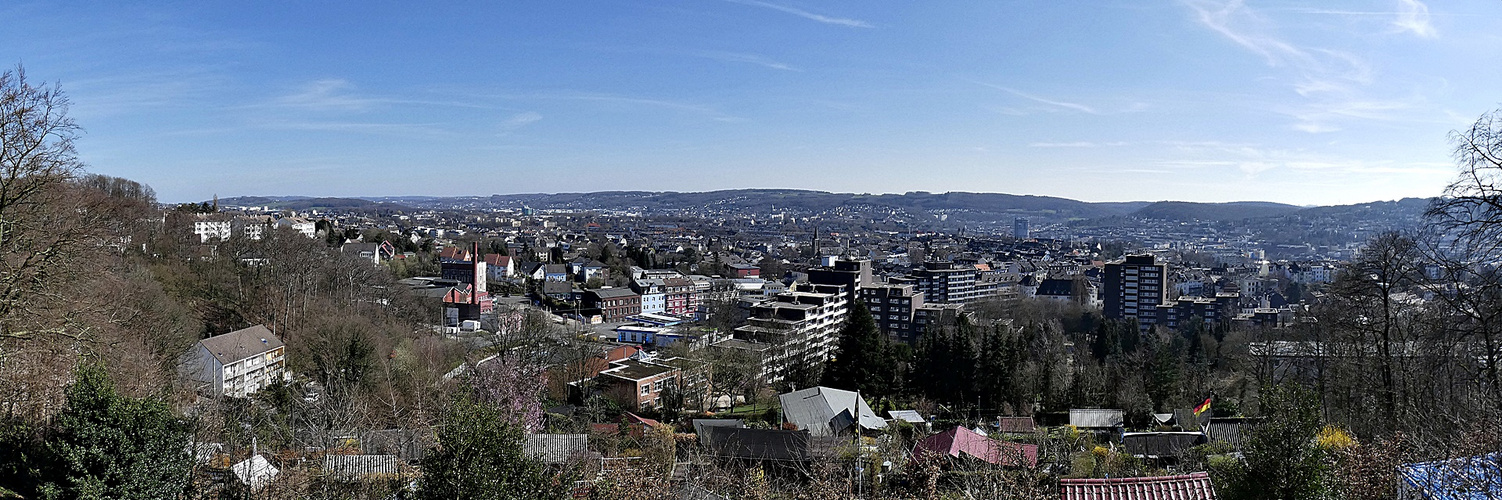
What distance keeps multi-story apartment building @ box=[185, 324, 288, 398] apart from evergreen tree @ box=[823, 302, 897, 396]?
11110 mm

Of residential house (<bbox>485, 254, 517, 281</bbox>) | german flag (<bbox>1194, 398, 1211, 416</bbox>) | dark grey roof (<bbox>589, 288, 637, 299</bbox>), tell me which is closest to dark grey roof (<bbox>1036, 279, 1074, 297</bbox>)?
dark grey roof (<bbox>589, 288, 637, 299</bbox>)

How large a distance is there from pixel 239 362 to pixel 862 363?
12233 millimetres

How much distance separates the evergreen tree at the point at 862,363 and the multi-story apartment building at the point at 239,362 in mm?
11110

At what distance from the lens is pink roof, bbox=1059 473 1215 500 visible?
5.66 m

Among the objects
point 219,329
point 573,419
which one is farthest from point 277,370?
point 573,419

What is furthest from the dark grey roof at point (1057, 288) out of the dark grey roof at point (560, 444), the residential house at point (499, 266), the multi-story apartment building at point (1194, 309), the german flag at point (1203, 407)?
the dark grey roof at point (560, 444)

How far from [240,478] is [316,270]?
53.3 ft

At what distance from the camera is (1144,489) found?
5660 millimetres

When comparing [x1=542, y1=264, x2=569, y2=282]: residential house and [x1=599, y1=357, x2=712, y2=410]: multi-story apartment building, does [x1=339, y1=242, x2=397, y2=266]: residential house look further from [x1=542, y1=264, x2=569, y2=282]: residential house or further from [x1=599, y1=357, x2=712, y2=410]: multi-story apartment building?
[x1=599, y1=357, x2=712, y2=410]: multi-story apartment building

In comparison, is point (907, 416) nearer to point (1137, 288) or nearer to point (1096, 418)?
point (1096, 418)

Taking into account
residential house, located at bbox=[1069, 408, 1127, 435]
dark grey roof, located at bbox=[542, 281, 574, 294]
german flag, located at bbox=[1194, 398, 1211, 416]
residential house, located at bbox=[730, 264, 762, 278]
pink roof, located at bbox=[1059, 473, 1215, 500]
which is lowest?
residential house, located at bbox=[730, 264, 762, 278]

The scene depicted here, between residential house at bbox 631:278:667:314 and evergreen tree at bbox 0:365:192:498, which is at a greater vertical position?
evergreen tree at bbox 0:365:192:498

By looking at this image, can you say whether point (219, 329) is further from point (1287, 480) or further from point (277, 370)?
point (1287, 480)

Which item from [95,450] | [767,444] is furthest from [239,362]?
[95,450]
